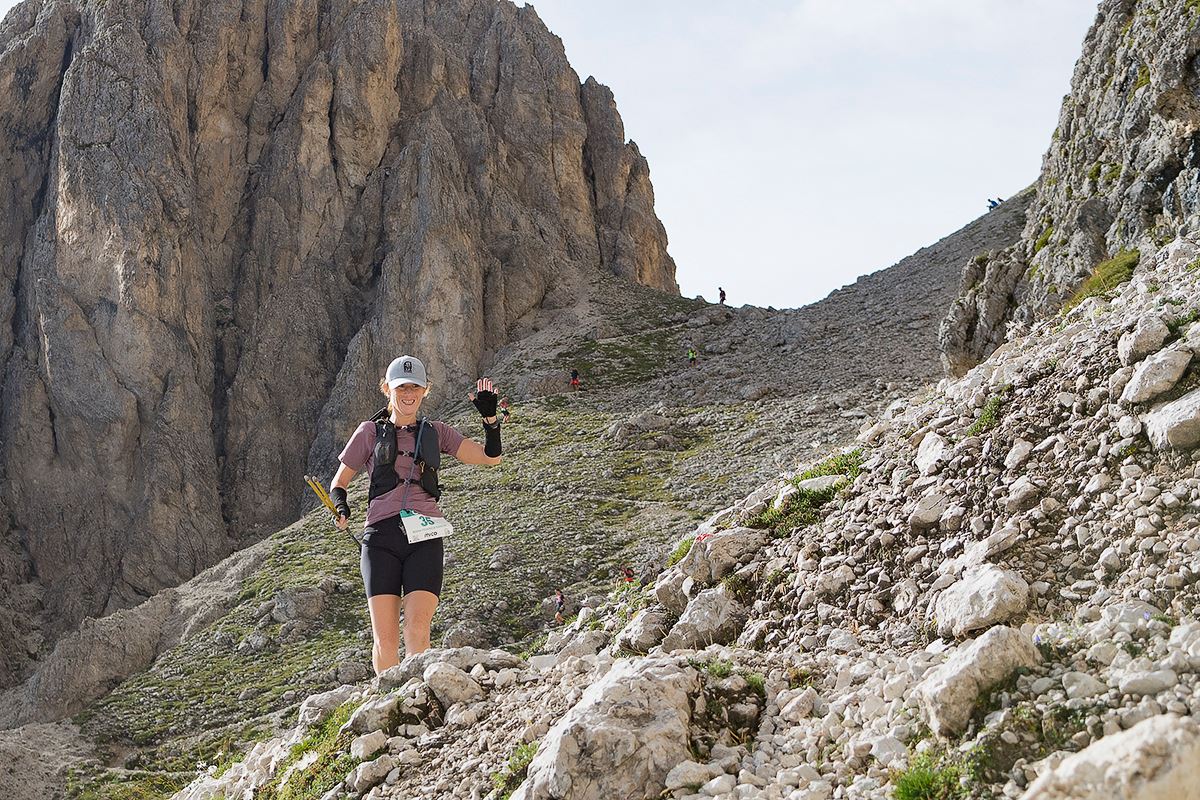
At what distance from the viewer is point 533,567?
1464 inches

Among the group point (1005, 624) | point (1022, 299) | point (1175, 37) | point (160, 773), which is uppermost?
point (1175, 37)

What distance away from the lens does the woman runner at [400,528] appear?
1052 centimetres

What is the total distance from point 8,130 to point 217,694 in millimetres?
61401

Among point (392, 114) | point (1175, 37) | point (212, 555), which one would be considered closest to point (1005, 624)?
point (1175, 37)

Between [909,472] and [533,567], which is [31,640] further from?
[909,472]

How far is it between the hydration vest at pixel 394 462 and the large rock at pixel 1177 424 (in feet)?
22.6

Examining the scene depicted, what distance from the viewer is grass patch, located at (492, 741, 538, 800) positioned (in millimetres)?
7191

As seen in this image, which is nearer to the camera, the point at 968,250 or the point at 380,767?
the point at 380,767

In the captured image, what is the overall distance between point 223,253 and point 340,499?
71.7 meters

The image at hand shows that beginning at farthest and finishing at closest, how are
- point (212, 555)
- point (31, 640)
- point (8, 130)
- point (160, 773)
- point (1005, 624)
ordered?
point (8, 130) < point (212, 555) < point (31, 640) < point (160, 773) < point (1005, 624)

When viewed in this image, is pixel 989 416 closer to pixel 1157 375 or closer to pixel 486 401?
pixel 1157 375

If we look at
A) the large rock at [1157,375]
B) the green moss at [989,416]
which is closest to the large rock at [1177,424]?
the large rock at [1157,375]

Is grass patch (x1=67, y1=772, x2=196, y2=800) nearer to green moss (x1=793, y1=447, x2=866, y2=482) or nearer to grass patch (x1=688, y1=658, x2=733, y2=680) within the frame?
green moss (x1=793, y1=447, x2=866, y2=482)

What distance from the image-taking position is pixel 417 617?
10633 millimetres
